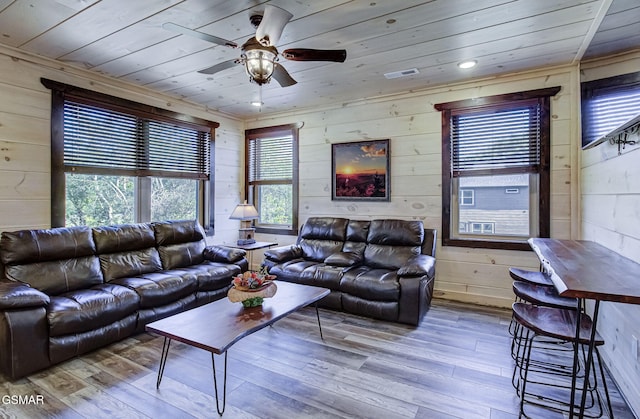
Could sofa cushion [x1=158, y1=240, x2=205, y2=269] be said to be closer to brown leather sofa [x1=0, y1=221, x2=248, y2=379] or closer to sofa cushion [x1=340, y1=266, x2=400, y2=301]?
brown leather sofa [x1=0, y1=221, x2=248, y2=379]

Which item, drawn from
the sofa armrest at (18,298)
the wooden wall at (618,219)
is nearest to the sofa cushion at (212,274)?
the sofa armrest at (18,298)

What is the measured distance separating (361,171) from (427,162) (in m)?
0.89

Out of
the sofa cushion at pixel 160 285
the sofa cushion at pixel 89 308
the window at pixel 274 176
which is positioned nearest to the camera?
the sofa cushion at pixel 89 308

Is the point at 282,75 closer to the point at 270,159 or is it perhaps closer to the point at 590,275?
the point at 590,275

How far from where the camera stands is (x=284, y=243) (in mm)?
5316

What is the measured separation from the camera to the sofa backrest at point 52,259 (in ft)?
9.33

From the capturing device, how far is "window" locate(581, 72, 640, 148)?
1.76 m

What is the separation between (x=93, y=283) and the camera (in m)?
3.20

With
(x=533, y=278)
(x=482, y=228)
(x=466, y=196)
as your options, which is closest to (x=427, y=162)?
(x=466, y=196)

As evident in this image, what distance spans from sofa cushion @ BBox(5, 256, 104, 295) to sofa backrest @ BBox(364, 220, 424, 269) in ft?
9.44

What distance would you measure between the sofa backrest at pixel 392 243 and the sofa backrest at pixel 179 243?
211 centimetres

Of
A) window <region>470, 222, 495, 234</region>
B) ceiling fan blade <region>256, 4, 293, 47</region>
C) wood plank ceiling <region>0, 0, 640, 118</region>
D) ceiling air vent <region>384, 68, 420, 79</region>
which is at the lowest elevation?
window <region>470, 222, 495, 234</region>

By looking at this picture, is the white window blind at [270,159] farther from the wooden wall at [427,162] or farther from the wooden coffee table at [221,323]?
the wooden coffee table at [221,323]

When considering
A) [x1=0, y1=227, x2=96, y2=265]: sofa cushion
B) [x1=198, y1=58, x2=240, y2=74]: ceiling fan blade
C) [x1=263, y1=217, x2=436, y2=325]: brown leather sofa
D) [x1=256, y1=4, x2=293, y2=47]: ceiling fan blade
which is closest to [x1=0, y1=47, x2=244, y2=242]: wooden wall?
[x1=0, y1=227, x2=96, y2=265]: sofa cushion
